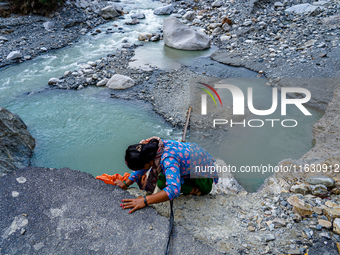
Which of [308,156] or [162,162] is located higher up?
[162,162]

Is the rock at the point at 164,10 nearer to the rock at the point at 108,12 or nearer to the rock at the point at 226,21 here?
the rock at the point at 108,12

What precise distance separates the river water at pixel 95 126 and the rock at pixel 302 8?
3678 mm

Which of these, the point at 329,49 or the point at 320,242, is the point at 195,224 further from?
the point at 329,49

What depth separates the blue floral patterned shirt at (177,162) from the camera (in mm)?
2303

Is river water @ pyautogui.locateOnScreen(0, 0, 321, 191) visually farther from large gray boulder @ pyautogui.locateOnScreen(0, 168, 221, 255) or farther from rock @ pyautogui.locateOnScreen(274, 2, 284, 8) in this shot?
rock @ pyautogui.locateOnScreen(274, 2, 284, 8)

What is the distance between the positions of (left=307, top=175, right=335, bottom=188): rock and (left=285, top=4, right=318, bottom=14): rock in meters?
7.85

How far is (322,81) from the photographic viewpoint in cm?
577

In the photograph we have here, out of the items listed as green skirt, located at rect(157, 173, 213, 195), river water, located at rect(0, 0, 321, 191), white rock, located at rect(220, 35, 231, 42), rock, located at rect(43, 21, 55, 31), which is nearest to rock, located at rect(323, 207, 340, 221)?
green skirt, located at rect(157, 173, 213, 195)

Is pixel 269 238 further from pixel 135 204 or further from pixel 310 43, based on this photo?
pixel 310 43

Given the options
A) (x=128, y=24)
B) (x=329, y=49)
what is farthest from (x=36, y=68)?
(x=329, y=49)

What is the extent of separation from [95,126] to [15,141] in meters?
1.47

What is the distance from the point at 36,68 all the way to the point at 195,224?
734 centimetres

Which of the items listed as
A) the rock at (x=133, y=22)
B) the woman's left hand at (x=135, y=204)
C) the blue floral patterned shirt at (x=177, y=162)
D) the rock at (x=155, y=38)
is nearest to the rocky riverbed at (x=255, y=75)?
the woman's left hand at (x=135, y=204)

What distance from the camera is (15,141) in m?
4.30
